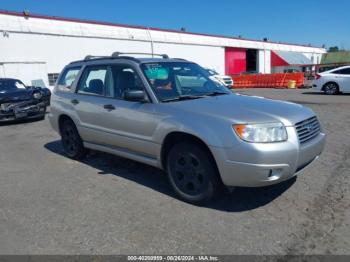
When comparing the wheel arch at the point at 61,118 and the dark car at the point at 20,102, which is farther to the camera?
the dark car at the point at 20,102

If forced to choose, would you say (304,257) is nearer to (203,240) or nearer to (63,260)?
(203,240)

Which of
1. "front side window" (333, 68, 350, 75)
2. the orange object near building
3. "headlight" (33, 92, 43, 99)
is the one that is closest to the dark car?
"headlight" (33, 92, 43, 99)

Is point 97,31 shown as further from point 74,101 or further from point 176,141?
point 176,141

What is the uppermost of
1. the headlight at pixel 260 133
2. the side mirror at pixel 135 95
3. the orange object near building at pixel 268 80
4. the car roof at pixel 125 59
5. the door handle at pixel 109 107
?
the car roof at pixel 125 59

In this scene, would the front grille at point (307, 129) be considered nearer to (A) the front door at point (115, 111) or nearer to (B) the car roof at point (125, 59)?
(A) the front door at point (115, 111)

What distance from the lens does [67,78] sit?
647 cm

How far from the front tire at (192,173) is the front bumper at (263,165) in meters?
0.19

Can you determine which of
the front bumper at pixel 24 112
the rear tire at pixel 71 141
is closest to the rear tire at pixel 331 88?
the front bumper at pixel 24 112

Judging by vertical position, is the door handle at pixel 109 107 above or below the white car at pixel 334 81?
above

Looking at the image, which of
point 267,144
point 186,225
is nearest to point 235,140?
point 267,144

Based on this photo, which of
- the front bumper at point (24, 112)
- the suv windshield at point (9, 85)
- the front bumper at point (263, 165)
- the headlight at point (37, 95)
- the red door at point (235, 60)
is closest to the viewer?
the front bumper at point (263, 165)

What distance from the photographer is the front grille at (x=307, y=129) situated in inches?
154

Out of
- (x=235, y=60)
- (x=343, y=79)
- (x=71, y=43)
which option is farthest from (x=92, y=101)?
(x=235, y=60)

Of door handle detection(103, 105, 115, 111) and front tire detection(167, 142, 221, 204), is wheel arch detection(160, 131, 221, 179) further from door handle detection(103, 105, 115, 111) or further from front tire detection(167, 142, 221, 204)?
door handle detection(103, 105, 115, 111)
